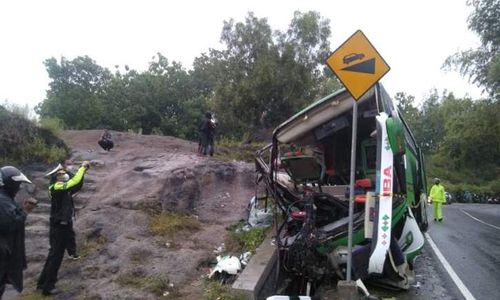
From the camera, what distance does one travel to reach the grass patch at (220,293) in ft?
20.7

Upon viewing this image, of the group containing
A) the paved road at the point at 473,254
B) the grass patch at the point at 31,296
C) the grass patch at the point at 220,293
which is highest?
the paved road at the point at 473,254

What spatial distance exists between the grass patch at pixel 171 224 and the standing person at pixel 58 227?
2143mm

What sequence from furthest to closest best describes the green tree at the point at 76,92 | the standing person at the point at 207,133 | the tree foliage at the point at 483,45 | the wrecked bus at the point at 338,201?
1. the green tree at the point at 76,92
2. the tree foliage at the point at 483,45
3. the standing person at the point at 207,133
4. the wrecked bus at the point at 338,201

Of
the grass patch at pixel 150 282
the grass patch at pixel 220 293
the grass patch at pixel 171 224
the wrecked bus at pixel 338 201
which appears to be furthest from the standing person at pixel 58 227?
the wrecked bus at pixel 338 201

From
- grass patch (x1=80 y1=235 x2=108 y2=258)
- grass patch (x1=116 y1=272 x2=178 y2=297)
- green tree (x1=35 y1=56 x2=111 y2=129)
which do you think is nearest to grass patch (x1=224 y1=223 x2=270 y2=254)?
grass patch (x1=116 y1=272 x2=178 y2=297)

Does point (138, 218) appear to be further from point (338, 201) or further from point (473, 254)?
point (473, 254)

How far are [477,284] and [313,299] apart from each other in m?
2.91

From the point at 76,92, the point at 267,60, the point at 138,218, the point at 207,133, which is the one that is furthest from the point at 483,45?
the point at 76,92

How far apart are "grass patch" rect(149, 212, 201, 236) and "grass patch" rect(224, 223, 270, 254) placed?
0.96 metres

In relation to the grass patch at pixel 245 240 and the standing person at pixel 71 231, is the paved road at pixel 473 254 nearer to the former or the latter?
the grass patch at pixel 245 240

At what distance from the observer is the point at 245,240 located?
9398mm

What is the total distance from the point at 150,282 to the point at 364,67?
171 inches

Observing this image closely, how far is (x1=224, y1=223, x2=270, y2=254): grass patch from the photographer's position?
29.7ft

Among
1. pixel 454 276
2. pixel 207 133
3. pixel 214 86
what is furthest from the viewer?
pixel 214 86
